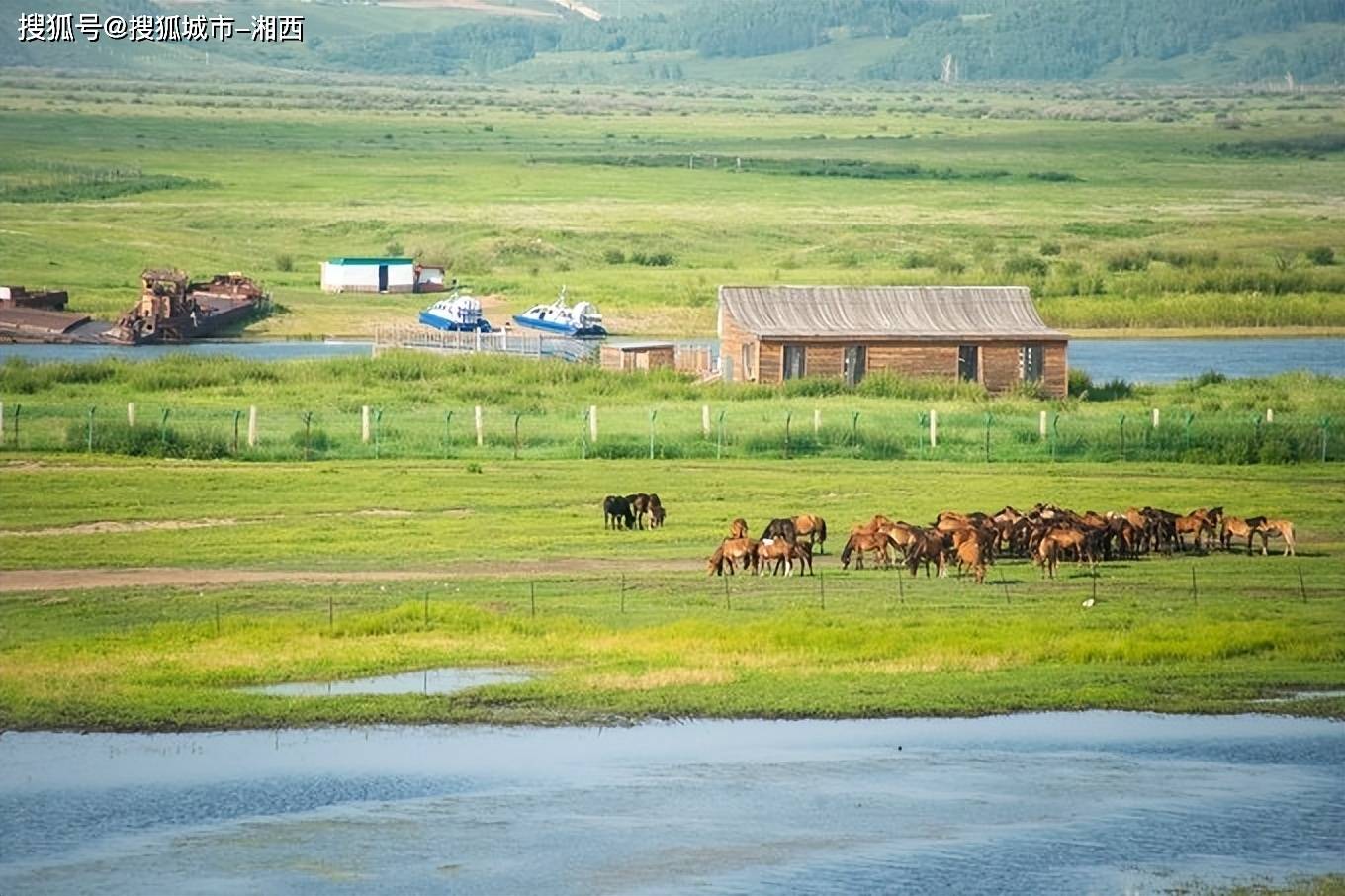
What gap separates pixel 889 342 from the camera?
68.7 metres

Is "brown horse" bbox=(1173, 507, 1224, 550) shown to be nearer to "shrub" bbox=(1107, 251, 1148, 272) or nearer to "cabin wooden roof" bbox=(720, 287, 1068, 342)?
"cabin wooden roof" bbox=(720, 287, 1068, 342)

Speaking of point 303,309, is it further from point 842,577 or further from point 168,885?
point 168,885

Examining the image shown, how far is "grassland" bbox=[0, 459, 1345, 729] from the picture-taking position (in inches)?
1217

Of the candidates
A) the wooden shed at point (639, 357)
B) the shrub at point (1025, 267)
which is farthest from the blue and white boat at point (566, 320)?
the shrub at point (1025, 267)

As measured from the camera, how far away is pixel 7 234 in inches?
4675

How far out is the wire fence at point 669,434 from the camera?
5416cm

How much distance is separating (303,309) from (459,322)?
12.3m

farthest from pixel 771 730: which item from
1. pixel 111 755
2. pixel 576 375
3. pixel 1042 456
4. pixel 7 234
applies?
pixel 7 234

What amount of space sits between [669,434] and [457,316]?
3428 cm

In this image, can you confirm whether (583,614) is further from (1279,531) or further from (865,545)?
(1279,531)

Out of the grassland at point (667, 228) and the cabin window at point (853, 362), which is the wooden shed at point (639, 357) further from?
the grassland at point (667, 228)

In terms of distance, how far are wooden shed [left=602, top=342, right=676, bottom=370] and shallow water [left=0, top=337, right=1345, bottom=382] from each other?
11.5m

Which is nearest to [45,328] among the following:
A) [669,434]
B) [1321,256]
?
[669,434]

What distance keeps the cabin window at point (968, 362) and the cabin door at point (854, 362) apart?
2.57 m
